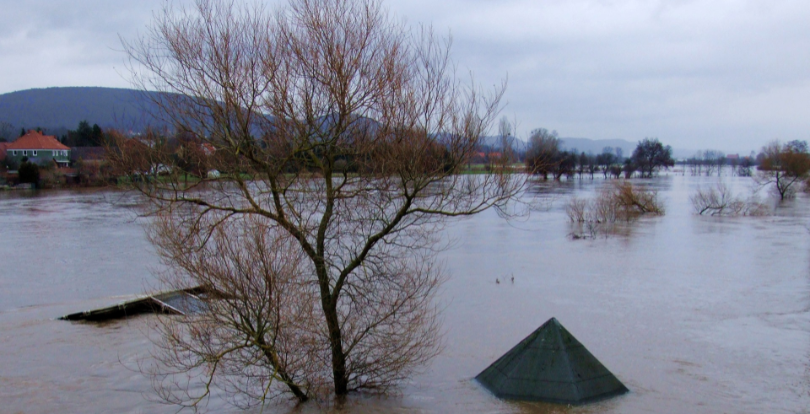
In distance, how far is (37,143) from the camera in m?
66.1

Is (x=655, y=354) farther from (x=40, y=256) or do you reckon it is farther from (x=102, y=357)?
(x=40, y=256)

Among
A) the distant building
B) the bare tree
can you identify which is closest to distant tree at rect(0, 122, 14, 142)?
the distant building

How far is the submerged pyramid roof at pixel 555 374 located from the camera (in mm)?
9359

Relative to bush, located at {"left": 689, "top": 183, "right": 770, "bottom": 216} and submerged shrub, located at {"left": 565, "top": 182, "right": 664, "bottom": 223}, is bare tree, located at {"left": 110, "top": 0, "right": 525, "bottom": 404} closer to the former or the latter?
submerged shrub, located at {"left": 565, "top": 182, "right": 664, "bottom": 223}

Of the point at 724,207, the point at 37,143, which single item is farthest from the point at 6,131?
the point at 724,207

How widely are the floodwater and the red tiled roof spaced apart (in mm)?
43888

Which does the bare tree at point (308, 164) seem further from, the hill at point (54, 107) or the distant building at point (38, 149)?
the hill at point (54, 107)

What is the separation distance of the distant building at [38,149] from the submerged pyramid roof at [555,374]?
204 feet

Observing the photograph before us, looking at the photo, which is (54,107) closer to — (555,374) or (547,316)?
(547,316)

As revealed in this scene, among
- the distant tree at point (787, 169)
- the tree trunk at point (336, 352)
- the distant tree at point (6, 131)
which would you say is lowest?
the tree trunk at point (336, 352)

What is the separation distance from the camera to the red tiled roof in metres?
65.2

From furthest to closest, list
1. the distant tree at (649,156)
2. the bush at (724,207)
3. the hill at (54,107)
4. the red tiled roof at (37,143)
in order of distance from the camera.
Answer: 1. the hill at (54,107)
2. the distant tree at (649,156)
3. the red tiled roof at (37,143)
4. the bush at (724,207)

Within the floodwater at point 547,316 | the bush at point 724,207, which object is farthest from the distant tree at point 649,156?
the floodwater at point 547,316

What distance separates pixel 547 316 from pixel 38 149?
66.5 m
